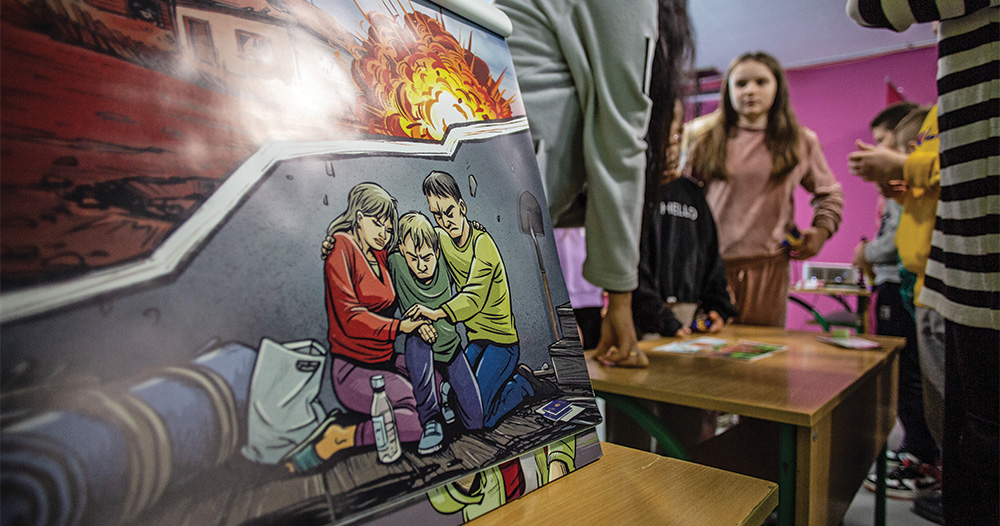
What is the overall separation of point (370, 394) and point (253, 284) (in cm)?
10

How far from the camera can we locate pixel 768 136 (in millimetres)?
1931

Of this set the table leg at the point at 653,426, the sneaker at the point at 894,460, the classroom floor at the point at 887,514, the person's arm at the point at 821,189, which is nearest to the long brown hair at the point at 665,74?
the table leg at the point at 653,426

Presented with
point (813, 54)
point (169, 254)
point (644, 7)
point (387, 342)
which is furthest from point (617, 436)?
point (813, 54)

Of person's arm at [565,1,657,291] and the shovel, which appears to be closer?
the shovel

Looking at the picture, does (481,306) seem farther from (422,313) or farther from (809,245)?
(809,245)

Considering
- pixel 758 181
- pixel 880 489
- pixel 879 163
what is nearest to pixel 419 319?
pixel 879 163

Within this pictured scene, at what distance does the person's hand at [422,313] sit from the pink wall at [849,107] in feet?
18.1

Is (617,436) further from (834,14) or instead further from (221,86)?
(834,14)

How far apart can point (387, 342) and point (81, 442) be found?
170 mm

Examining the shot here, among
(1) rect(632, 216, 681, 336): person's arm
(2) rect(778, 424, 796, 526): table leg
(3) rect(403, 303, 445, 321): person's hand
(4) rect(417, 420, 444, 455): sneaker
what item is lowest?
(2) rect(778, 424, 796, 526): table leg

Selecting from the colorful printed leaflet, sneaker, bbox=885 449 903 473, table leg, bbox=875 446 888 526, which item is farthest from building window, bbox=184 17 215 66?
sneaker, bbox=885 449 903 473

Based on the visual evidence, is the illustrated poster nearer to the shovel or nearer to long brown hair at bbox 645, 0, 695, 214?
the shovel

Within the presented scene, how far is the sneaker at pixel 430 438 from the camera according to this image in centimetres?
35

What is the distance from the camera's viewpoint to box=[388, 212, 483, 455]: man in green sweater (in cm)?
37
